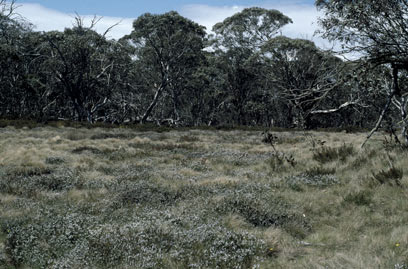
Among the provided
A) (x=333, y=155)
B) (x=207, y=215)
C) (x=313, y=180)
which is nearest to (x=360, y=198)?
(x=313, y=180)

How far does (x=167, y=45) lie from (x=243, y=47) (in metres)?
9.61

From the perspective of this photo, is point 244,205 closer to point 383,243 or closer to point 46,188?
point 383,243

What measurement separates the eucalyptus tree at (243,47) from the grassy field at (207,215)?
103 ft

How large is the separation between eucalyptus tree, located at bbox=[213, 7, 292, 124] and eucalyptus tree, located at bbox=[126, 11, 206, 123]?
314cm

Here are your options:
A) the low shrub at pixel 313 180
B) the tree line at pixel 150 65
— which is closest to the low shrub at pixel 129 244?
the low shrub at pixel 313 180

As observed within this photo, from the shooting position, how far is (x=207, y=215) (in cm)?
653

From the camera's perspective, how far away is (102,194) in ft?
26.4

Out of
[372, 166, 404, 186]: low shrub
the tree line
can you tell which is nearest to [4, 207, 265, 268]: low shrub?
[372, 166, 404, 186]: low shrub

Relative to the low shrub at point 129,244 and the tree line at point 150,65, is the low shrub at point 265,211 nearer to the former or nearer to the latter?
the low shrub at point 129,244

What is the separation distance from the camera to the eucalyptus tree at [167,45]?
3844 cm

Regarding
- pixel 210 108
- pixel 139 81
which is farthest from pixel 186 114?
pixel 139 81

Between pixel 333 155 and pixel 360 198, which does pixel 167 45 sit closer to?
pixel 333 155

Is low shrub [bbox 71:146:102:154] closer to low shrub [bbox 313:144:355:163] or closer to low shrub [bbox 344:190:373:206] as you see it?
low shrub [bbox 313:144:355:163]

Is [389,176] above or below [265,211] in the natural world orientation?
above
